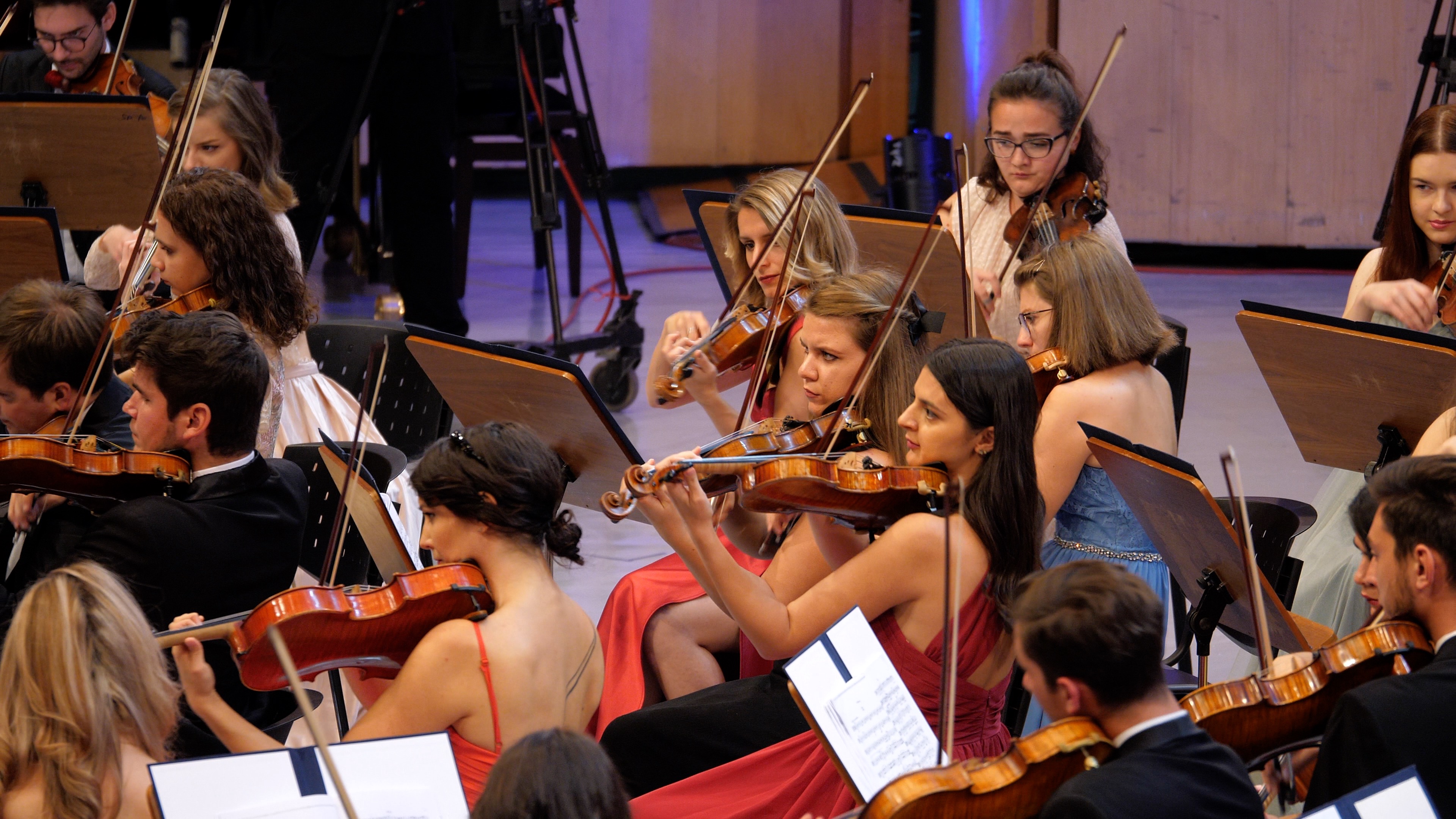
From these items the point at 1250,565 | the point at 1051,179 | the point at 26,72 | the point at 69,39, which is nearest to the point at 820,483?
the point at 1250,565

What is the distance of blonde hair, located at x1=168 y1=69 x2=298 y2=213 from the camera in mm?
3248

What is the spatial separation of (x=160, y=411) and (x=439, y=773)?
3.21ft

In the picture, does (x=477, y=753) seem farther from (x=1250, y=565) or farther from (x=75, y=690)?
(x=1250, y=565)

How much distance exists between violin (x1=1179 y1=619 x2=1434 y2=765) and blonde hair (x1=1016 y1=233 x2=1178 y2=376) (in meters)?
0.88

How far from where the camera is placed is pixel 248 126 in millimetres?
3297

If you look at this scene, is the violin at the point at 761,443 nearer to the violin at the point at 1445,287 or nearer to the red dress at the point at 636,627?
the red dress at the point at 636,627

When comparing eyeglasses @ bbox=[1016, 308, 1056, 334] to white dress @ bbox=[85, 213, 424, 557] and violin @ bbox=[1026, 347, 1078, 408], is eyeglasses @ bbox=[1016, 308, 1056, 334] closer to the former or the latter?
violin @ bbox=[1026, 347, 1078, 408]

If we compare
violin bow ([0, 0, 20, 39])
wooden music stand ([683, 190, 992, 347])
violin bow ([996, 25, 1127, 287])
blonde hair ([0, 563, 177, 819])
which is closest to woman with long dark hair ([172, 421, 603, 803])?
blonde hair ([0, 563, 177, 819])

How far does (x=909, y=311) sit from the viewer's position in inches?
97.2

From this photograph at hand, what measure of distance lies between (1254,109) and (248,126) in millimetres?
5147

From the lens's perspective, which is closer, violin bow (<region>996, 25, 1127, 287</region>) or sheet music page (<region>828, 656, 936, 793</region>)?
sheet music page (<region>828, 656, 936, 793</region>)

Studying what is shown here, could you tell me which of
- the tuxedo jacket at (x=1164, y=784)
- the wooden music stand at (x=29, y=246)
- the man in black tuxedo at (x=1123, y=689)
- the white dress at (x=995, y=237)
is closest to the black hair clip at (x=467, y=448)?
the man in black tuxedo at (x=1123, y=689)

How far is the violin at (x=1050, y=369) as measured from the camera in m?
2.51

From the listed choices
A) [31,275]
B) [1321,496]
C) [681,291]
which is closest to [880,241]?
[1321,496]
